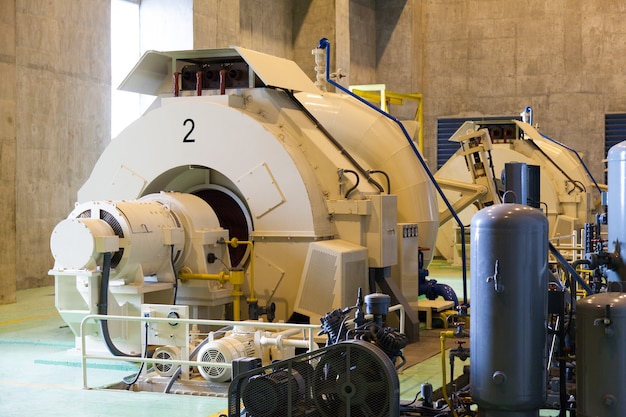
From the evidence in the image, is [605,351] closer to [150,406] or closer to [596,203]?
[150,406]

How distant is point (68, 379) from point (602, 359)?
433 centimetres

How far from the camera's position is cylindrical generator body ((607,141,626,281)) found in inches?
327

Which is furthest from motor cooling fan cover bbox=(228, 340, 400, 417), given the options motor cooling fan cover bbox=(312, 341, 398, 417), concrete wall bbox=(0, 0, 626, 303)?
concrete wall bbox=(0, 0, 626, 303)

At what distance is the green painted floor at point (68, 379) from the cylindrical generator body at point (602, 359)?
1911 mm

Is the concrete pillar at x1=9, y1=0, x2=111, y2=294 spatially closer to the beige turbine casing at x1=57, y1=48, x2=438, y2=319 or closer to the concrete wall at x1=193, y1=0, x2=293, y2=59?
the concrete wall at x1=193, y1=0, x2=293, y2=59

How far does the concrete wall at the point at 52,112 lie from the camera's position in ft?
49.2

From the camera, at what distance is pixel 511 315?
532 centimetres

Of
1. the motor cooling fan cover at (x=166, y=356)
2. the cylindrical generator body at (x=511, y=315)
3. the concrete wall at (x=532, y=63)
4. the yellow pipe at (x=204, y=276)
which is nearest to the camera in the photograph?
the cylindrical generator body at (x=511, y=315)

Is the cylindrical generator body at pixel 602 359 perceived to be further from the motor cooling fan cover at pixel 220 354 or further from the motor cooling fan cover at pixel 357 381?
the motor cooling fan cover at pixel 220 354

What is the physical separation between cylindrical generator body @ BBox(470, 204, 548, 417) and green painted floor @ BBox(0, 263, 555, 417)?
1709 mm

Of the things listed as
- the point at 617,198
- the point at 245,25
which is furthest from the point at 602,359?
the point at 245,25

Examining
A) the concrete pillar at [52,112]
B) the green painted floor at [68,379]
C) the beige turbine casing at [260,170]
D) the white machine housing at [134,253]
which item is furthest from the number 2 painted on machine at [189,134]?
the concrete pillar at [52,112]

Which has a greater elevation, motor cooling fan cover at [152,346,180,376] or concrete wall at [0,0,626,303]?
concrete wall at [0,0,626,303]

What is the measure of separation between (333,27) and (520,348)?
17.5m
